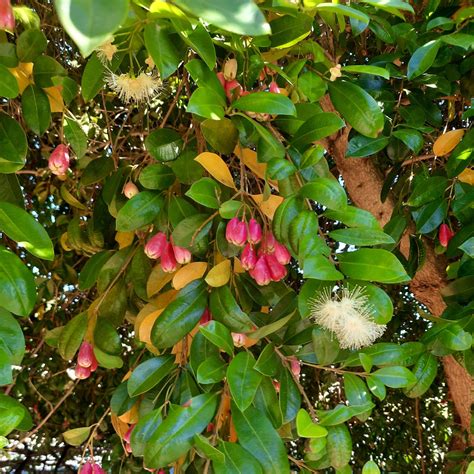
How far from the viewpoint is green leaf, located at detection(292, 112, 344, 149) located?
0.76m

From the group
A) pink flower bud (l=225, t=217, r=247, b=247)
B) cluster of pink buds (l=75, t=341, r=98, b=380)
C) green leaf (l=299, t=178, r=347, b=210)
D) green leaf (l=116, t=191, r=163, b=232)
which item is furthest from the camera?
cluster of pink buds (l=75, t=341, r=98, b=380)

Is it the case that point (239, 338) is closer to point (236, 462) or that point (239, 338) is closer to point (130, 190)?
point (236, 462)

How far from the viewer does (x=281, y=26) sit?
31.4 inches

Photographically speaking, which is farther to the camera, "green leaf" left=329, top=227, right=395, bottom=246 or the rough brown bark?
the rough brown bark

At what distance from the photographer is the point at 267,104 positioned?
0.72 metres

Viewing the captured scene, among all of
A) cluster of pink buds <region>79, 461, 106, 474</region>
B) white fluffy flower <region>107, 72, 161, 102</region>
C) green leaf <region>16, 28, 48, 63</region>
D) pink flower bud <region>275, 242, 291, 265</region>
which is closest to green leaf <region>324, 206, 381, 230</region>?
pink flower bud <region>275, 242, 291, 265</region>

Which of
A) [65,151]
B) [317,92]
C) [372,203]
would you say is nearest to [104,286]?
[65,151]

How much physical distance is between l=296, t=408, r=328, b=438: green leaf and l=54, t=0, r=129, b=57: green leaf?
50 centimetres

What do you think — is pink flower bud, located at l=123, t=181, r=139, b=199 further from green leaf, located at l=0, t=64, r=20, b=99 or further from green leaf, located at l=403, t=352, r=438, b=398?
green leaf, located at l=403, t=352, r=438, b=398

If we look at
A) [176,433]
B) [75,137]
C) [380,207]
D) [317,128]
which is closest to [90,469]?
[176,433]

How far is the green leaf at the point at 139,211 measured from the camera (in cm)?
90

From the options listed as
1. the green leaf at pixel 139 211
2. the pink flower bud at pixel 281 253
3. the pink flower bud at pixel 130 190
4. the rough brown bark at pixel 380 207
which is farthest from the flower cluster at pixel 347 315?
the rough brown bark at pixel 380 207

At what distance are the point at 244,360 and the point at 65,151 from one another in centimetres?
49

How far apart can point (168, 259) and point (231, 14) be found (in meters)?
0.55
